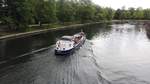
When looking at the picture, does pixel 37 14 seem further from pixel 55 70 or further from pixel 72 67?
pixel 55 70

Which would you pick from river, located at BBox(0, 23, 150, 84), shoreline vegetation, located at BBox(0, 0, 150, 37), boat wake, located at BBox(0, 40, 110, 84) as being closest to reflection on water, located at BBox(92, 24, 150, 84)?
river, located at BBox(0, 23, 150, 84)

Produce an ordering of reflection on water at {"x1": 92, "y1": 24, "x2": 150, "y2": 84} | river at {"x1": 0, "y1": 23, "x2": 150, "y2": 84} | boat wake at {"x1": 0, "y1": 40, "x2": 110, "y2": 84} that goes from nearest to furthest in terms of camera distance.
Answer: boat wake at {"x1": 0, "y1": 40, "x2": 110, "y2": 84}, river at {"x1": 0, "y1": 23, "x2": 150, "y2": 84}, reflection on water at {"x1": 92, "y1": 24, "x2": 150, "y2": 84}

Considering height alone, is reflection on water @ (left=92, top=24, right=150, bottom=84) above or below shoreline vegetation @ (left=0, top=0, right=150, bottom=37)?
below

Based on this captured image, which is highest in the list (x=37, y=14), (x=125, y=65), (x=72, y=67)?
(x=37, y=14)

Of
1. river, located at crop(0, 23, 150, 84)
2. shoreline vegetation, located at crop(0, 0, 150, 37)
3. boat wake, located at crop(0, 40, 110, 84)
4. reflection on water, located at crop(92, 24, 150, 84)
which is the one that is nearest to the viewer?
boat wake, located at crop(0, 40, 110, 84)

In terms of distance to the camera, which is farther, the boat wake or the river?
the river

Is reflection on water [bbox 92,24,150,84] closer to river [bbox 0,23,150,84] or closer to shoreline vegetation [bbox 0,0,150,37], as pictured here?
river [bbox 0,23,150,84]

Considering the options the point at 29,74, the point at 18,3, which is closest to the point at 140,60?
the point at 29,74

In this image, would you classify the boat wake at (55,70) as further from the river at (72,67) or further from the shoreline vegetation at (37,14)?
the shoreline vegetation at (37,14)

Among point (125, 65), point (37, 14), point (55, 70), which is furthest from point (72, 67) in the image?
point (37, 14)

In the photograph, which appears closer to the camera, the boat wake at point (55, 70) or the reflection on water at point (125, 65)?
the boat wake at point (55, 70)

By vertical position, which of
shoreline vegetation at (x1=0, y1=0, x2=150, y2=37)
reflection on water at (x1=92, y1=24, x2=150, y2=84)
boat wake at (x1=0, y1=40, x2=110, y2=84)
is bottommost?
reflection on water at (x1=92, y1=24, x2=150, y2=84)

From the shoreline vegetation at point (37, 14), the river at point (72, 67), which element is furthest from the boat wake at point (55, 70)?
the shoreline vegetation at point (37, 14)

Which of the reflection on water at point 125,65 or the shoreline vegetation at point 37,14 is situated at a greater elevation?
the shoreline vegetation at point 37,14
